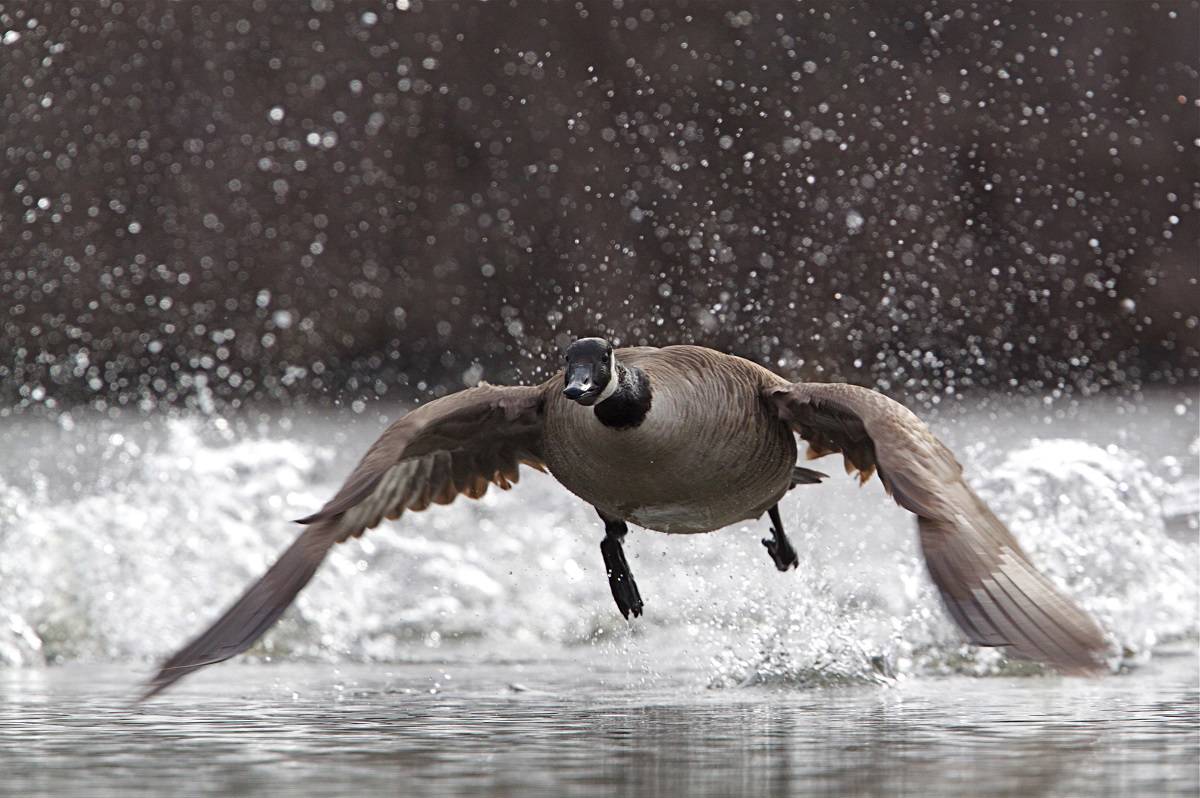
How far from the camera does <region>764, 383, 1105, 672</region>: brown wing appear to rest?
391 cm

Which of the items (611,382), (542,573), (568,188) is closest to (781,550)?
(611,382)

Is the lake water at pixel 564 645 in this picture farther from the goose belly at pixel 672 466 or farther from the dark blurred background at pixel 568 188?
the dark blurred background at pixel 568 188

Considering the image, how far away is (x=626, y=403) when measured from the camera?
5.30 m

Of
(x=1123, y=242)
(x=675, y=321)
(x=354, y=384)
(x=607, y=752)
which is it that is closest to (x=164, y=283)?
(x=354, y=384)

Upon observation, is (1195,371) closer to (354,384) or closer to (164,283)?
(354,384)

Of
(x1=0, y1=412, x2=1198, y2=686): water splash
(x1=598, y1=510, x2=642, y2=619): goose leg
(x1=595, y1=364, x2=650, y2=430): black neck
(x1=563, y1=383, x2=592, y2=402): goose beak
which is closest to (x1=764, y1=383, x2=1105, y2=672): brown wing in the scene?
(x1=595, y1=364, x2=650, y2=430): black neck

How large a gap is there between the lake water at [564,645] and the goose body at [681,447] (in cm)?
65

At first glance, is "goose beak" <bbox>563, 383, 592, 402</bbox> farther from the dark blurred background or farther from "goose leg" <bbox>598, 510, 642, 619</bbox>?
the dark blurred background

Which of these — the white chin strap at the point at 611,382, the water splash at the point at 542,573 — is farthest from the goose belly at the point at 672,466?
the water splash at the point at 542,573

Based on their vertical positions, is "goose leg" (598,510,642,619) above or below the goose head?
below

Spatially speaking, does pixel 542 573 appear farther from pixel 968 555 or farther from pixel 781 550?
pixel 968 555

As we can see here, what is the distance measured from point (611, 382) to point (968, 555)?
4.47 feet

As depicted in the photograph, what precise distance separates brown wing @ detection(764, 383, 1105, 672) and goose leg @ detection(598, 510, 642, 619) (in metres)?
1.30

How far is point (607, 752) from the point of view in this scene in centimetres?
436
